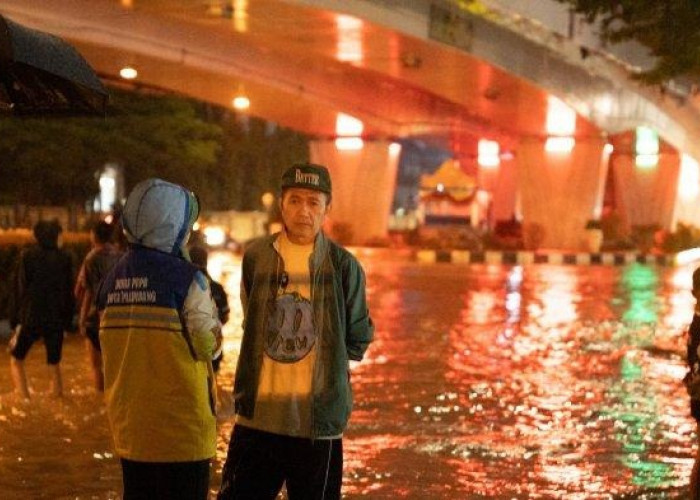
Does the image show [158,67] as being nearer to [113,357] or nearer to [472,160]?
[113,357]

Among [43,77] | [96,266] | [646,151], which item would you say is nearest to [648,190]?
[646,151]

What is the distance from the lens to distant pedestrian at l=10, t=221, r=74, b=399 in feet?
33.1

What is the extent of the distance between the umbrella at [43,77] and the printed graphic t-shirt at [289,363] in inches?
67.4

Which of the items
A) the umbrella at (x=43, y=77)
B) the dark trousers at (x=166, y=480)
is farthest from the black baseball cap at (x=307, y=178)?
the umbrella at (x=43, y=77)

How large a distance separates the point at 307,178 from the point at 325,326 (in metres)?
0.60

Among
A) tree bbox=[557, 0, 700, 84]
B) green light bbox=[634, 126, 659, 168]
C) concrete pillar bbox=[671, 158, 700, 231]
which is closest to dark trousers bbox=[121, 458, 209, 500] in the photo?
tree bbox=[557, 0, 700, 84]

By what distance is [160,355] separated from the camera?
4.36 meters

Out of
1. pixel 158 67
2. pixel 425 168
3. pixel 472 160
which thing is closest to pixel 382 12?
pixel 158 67

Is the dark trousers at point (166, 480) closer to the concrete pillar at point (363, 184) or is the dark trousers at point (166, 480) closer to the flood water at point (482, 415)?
the flood water at point (482, 415)

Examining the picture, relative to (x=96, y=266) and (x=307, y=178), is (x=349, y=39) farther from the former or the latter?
(x=307, y=178)

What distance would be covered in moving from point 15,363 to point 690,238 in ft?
111

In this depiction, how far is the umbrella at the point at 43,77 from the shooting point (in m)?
5.68

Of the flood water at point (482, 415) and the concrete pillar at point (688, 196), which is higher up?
the concrete pillar at point (688, 196)

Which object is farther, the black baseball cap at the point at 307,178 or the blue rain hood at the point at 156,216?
the black baseball cap at the point at 307,178
